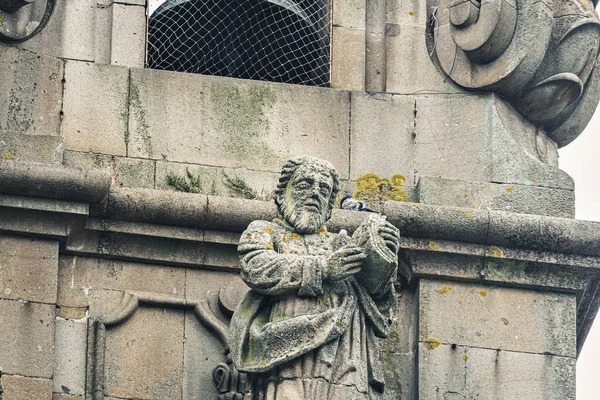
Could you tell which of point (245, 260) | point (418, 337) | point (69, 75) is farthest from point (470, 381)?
point (69, 75)

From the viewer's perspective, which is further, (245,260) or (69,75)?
(69,75)

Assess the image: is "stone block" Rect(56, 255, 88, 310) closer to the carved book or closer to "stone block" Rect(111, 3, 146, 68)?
"stone block" Rect(111, 3, 146, 68)

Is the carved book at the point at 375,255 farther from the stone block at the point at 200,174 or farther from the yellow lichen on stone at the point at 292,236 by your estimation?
the stone block at the point at 200,174

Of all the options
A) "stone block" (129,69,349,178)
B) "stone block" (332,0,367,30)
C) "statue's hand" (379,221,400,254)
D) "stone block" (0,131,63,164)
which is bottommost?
"statue's hand" (379,221,400,254)

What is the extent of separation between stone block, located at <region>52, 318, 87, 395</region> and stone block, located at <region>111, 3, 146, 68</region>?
215 cm

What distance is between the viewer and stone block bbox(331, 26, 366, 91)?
23.2m

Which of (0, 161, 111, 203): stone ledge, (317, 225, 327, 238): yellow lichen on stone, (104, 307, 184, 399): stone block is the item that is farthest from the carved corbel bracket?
(317, 225, 327, 238): yellow lichen on stone

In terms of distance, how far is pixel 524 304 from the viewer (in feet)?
73.3

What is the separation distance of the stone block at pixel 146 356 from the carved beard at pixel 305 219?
4.86ft

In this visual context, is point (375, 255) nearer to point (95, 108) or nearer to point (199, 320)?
point (199, 320)

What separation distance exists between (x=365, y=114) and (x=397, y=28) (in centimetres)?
84

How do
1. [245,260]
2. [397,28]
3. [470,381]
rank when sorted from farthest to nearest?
[397,28], [470,381], [245,260]

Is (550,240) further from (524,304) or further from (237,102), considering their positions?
(237,102)

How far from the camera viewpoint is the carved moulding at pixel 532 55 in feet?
75.3
